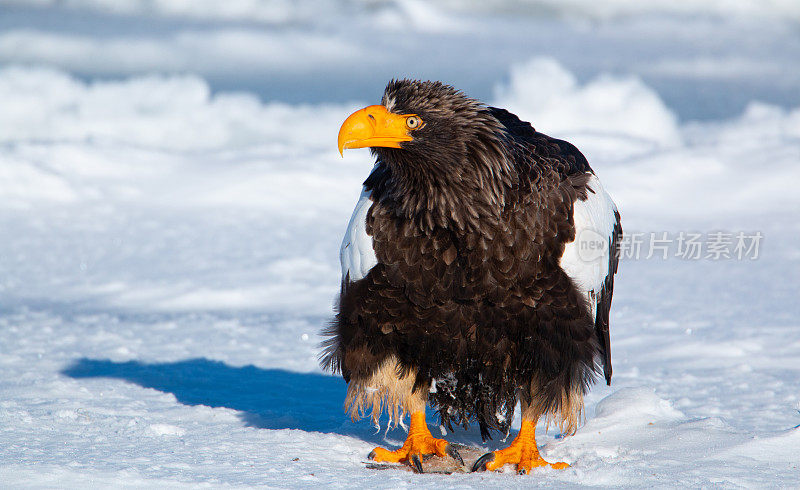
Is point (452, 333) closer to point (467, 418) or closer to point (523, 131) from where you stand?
point (467, 418)

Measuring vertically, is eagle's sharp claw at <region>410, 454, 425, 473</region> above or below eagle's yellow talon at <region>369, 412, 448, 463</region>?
below

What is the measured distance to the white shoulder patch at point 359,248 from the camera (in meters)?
4.30

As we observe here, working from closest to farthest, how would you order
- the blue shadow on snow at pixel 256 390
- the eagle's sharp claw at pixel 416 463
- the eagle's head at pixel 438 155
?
the eagle's head at pixel 438 155, the eagle's sharp claw at pixel 416 463, the blue shadow on snow at pixel 256 390

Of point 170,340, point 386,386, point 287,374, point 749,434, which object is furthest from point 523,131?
point 170,340

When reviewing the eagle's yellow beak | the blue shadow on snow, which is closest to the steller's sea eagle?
the eagle's yellow beak

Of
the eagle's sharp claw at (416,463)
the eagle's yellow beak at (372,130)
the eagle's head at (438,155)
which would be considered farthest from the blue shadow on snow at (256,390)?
the eagle's yellow beak at (372,130)

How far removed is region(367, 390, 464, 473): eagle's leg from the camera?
456cm

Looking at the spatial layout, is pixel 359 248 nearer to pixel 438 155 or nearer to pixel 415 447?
pixel 438 155

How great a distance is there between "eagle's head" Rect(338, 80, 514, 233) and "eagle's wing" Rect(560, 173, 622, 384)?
18.5 inches

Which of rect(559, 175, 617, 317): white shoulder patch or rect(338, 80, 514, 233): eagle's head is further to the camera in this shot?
rect(559, 175, 617, 317): white shoulder patch

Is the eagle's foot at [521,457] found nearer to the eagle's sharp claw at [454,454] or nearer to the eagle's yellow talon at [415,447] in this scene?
the eagle's sharp claw at [454,454]

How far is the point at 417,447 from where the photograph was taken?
4.65 m

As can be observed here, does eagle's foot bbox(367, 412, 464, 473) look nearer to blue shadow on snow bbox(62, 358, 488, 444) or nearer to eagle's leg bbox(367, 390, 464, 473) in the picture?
eagle's leg bbox(367, 390, 464, 473)

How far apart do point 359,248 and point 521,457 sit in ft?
4.79
